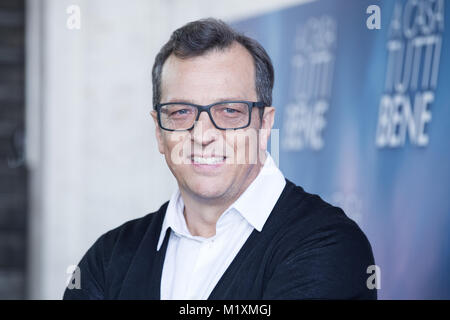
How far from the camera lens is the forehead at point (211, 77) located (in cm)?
146

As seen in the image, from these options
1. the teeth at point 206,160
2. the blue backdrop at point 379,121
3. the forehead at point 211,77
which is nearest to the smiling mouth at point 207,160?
the teeth at point 206,160

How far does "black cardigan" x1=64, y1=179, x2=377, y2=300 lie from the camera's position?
4.44 feet

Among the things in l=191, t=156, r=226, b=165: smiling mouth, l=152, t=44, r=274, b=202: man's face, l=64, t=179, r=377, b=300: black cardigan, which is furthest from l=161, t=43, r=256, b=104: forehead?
l=64, t=179, r=377, b=300: black cardigan

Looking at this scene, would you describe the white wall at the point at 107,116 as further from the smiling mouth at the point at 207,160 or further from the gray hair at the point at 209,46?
the smiling mouth at the point at 207,160

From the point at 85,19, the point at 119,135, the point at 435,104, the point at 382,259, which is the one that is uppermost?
the point at 85,19

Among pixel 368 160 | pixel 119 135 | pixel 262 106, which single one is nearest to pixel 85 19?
pixel 119 135

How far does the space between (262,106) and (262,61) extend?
0.32 feet

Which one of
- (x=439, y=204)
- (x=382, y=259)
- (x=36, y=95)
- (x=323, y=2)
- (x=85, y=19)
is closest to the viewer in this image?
(x=439, y=204)

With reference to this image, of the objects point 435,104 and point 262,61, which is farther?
point 435,104

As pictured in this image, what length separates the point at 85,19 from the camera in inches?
141

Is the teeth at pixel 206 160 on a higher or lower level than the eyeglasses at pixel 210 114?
lower

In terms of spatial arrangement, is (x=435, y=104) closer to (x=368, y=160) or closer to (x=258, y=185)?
(x=368, y=160)

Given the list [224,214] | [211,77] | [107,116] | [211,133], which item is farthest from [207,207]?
[107,116]

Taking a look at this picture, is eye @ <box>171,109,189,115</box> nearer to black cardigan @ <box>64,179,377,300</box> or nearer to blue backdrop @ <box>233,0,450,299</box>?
black cardigan @ <box>64,179,377,300</box>
